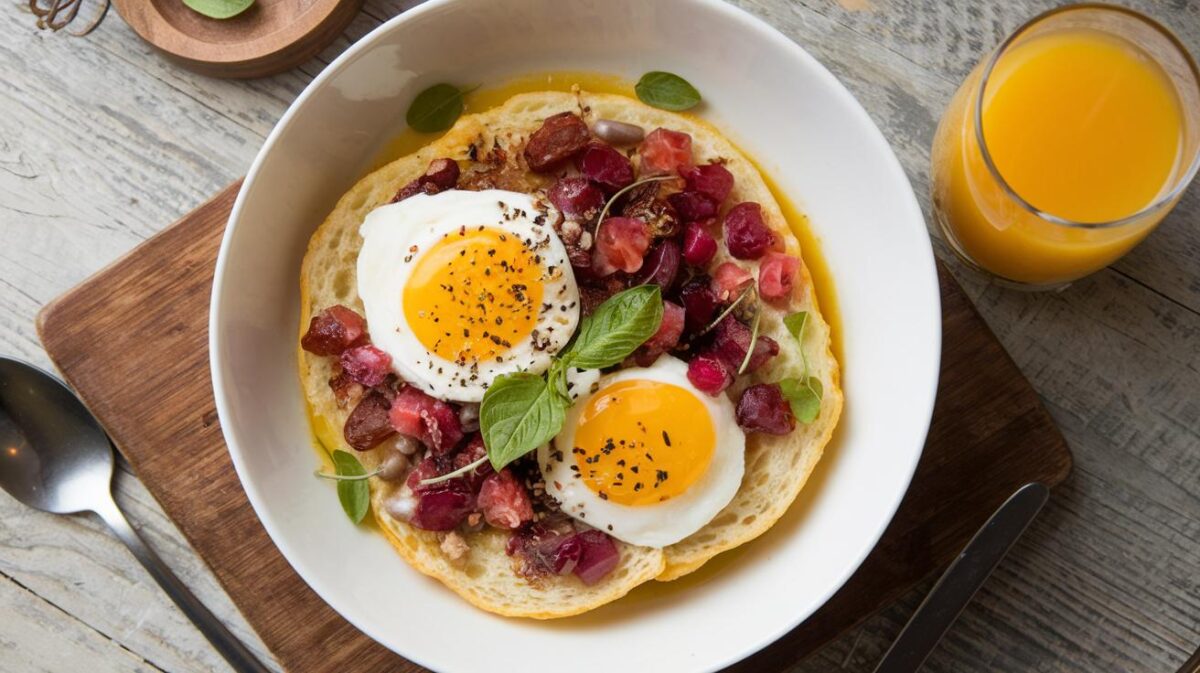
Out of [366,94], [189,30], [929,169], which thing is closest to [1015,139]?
[929,169]

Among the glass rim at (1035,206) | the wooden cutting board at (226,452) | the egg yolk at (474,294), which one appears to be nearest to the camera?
the glass rim at (1035,206)

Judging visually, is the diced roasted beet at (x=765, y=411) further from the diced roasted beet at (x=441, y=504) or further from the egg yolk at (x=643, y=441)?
the diced roasted beet at (x=441, y=504)

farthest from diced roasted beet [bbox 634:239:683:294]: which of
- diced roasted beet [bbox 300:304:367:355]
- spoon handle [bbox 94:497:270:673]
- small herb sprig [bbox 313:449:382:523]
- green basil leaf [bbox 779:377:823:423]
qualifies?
spoon handle [bbox 94:497:270:673]

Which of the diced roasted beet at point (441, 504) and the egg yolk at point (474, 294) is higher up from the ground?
the egg yolk at point (474, 294)

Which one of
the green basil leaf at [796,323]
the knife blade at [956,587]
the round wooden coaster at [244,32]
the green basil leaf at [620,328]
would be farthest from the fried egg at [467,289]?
the knife blade at [956,587]

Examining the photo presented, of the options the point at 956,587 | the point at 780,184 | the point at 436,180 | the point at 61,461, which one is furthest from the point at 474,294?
the point at 956,587

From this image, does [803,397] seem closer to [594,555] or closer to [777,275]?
[777,275]
